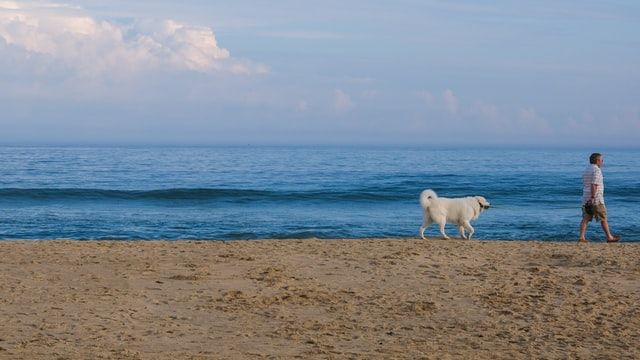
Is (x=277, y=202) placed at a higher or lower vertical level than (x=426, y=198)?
lower

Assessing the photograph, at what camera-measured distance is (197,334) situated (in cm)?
693

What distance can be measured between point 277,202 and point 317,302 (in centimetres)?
1852

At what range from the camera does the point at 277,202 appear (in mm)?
26594

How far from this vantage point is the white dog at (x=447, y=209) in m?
13.5

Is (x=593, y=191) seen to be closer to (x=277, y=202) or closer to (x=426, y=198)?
(x=426, y=198)

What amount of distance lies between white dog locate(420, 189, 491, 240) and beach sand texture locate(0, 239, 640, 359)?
1654 mm

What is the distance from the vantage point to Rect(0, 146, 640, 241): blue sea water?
59.9 feet

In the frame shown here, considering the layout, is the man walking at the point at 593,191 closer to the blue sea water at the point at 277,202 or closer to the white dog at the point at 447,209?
the white dog at the point at 447,209

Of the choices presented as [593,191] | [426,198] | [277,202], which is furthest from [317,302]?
[277,202]

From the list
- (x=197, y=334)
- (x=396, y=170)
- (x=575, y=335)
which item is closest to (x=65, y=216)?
(x=197, y=334)

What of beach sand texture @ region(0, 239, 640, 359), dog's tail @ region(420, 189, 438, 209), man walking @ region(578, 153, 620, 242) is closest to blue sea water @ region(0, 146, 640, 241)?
man walking @ region(578, 153, 620, 242)

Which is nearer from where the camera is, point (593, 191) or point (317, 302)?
point (317, 302)

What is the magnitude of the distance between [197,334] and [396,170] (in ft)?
118

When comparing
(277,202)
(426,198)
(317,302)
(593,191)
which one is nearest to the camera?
(317,302)
